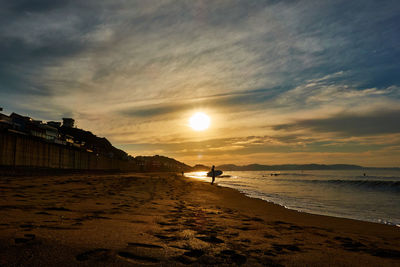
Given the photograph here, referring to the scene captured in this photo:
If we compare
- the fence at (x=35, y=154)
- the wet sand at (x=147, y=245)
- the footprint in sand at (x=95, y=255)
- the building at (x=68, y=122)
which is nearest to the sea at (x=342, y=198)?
the wet sand at (x=147, y=245)

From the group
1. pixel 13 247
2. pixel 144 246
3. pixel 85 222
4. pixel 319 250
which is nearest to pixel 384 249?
pixel 319 250

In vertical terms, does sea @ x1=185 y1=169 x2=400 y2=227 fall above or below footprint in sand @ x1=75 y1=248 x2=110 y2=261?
below

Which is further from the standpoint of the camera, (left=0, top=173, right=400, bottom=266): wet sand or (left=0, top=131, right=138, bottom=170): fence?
(left=0, top=131, right=138, bottom=170): fence

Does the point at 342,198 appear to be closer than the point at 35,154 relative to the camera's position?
Yes

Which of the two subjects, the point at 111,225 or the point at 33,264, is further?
the point at 111,225

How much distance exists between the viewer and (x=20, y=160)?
71.9ft

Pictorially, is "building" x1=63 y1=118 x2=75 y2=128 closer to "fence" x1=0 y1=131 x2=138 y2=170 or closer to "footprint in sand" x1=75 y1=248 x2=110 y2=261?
"fence" x1=0 y1=131 x2=138 y2=170

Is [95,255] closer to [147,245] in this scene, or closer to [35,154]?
[147,245]

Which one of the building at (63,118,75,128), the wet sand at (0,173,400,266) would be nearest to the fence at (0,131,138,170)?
the wet sand at (0,173,400,266)

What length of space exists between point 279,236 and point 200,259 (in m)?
2.82

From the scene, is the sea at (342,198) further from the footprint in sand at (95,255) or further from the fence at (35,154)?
the fence at (35,154)

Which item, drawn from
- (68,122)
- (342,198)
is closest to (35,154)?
(342,198)

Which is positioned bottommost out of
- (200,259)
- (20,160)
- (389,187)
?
(389,187)

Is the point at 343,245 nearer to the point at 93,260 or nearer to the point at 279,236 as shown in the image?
the point at 279,236
